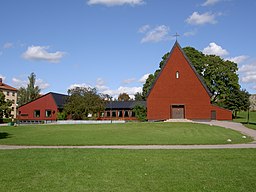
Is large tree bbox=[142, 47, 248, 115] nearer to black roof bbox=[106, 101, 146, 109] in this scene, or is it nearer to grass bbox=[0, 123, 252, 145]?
black roof bbox=[106, 101, 146, 109]

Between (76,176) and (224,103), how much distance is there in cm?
5625

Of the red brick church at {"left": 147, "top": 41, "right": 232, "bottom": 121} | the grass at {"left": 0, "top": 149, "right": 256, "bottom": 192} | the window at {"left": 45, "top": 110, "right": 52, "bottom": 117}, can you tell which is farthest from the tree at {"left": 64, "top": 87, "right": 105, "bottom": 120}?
the grass at {"left": 0, "top": 149, "right": 256, "bottom": 192}

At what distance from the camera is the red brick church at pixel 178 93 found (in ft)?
148

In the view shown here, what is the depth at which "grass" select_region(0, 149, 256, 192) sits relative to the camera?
23.7 feet

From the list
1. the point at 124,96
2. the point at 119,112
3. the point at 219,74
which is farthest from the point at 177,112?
the point at 124,96

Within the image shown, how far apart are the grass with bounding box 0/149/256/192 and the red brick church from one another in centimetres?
3364

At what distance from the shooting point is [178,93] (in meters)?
45.5

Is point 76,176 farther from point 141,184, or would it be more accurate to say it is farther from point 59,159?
point 59,159

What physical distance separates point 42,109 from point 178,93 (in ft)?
100

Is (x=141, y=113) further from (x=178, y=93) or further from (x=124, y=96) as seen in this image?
(x=124, y=96)

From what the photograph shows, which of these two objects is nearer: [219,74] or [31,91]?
[219,74]

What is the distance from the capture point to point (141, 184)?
7430mm

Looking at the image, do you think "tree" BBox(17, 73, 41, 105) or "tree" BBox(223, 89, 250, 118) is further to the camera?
"tree" BBox(17, 73, 41, 105)

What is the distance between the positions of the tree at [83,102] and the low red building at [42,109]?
6.92m
